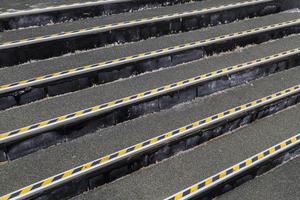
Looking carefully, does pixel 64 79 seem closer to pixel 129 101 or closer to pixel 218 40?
pixel 129 101

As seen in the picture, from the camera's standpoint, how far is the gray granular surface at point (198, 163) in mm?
2773

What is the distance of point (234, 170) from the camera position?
2949mm

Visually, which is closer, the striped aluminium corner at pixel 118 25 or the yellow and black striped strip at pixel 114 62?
the yellow and black striped strip at pixel 114 62

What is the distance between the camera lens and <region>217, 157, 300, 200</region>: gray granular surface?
2945mm

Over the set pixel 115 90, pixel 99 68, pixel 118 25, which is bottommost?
pixel 115 90

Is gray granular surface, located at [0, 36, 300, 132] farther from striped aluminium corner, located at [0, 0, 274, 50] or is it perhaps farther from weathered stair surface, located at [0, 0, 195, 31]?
weathered stair surface, located at [0, 0, 195, 31]

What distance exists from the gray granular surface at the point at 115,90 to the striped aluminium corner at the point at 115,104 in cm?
7

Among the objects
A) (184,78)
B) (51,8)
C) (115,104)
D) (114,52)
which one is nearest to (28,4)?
(51,8)

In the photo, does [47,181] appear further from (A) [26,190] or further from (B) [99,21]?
(B) [99,21]

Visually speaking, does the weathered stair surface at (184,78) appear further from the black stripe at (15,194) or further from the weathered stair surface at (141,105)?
the black stripe at (15,194)

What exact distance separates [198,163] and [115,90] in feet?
3.92

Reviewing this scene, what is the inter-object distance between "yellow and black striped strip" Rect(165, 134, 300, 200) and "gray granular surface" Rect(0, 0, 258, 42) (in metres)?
2.42

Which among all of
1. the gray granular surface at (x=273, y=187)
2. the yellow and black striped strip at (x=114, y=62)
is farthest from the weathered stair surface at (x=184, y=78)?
the gray granular surface at (x=273, y=187)

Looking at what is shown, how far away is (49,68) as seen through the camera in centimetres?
341
